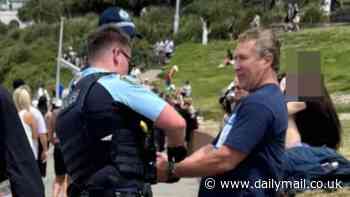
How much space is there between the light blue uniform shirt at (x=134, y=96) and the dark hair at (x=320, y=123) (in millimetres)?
1309

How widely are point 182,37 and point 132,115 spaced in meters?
56.8

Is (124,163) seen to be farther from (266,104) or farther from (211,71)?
(211,71)

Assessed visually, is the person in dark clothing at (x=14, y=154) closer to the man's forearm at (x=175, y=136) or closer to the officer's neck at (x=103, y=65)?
the officer's neck at (x=103, y=65)

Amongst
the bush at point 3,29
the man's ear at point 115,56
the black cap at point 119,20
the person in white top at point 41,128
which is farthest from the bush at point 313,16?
the man's ear at point 115,56

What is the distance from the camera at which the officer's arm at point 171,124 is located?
456 cm

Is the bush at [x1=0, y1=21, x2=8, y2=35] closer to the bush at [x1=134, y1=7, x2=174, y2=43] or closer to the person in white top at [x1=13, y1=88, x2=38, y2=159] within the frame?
the bush at [x1=134, y1=7, x2=174, y2=43]

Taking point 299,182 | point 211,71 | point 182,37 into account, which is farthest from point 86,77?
point 182,37

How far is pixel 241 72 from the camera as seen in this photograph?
477cm

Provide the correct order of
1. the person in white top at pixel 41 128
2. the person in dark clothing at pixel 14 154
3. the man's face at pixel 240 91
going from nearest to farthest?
the person in dark clothing at pixel 14 154
the man's face at pixel 240 91
the person in white top at pixel 41 128

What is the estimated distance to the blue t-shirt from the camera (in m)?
4.55

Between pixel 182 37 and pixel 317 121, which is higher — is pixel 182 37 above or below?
below

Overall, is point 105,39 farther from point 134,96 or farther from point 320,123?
point 320,123

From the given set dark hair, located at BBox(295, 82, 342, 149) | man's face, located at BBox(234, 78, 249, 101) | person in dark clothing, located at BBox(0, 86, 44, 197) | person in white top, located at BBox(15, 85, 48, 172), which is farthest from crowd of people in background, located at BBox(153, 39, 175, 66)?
person in dark clothing, located at BBox(0, 86, 44, 197)

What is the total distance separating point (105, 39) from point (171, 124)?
22.7 inches
